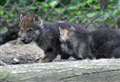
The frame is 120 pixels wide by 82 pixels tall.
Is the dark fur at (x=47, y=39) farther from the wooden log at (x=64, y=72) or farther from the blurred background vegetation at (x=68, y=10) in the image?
the wooden log at (x=64, y=72)

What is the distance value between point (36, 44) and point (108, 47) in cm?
81

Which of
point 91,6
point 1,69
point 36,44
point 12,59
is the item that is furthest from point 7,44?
point 1,69

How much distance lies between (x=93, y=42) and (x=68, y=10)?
0.85 meters

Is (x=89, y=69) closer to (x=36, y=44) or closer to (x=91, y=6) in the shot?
(x=36, y=44)

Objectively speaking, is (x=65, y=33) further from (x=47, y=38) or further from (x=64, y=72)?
(x=64, y=72)

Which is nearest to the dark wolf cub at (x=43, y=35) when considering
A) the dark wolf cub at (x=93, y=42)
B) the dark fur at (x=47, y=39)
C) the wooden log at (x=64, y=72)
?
the dark fur at (x=47, y=39)

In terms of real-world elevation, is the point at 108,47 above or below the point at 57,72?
below

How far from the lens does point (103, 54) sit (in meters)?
3.87

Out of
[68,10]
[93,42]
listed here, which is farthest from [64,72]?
[68,10]

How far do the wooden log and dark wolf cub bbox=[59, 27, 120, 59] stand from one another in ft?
4.27

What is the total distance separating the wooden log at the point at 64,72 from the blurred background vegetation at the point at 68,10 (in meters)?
1.93

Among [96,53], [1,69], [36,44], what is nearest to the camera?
[1,69]

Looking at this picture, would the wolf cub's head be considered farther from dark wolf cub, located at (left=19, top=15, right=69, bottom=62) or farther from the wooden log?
the wooden log

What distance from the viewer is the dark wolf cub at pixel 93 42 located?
383 centimetres
